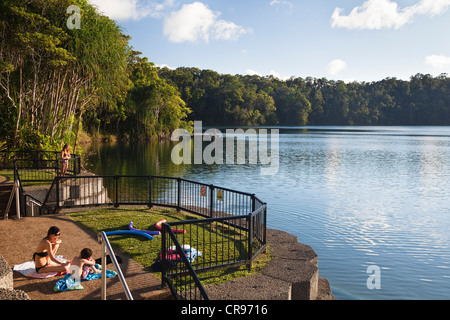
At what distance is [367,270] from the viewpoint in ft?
40.8

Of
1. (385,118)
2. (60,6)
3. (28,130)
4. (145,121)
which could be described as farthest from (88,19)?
(385,118)

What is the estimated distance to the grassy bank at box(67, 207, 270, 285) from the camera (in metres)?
8.36

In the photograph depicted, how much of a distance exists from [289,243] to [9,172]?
1661 centimetres

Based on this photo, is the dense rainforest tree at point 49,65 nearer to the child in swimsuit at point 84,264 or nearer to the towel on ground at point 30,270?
the towel on ground at point 30,270

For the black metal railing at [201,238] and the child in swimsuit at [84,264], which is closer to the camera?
the black metal railing at [201,238]

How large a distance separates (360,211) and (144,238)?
13169mm

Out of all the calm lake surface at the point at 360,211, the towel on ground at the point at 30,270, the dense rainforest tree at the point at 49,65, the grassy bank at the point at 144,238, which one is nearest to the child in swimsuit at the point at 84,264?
the towel on ground at the point at 30,270

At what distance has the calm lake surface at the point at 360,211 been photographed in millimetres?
12109

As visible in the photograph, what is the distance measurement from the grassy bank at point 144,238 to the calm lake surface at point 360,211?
145 inches

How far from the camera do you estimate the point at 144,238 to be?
10.5 m

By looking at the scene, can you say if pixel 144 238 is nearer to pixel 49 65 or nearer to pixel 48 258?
pixel 48 258

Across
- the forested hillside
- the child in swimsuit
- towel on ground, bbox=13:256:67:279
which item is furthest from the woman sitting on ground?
Answer: the forested hillside

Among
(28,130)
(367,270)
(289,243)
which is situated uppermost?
(28,130)
